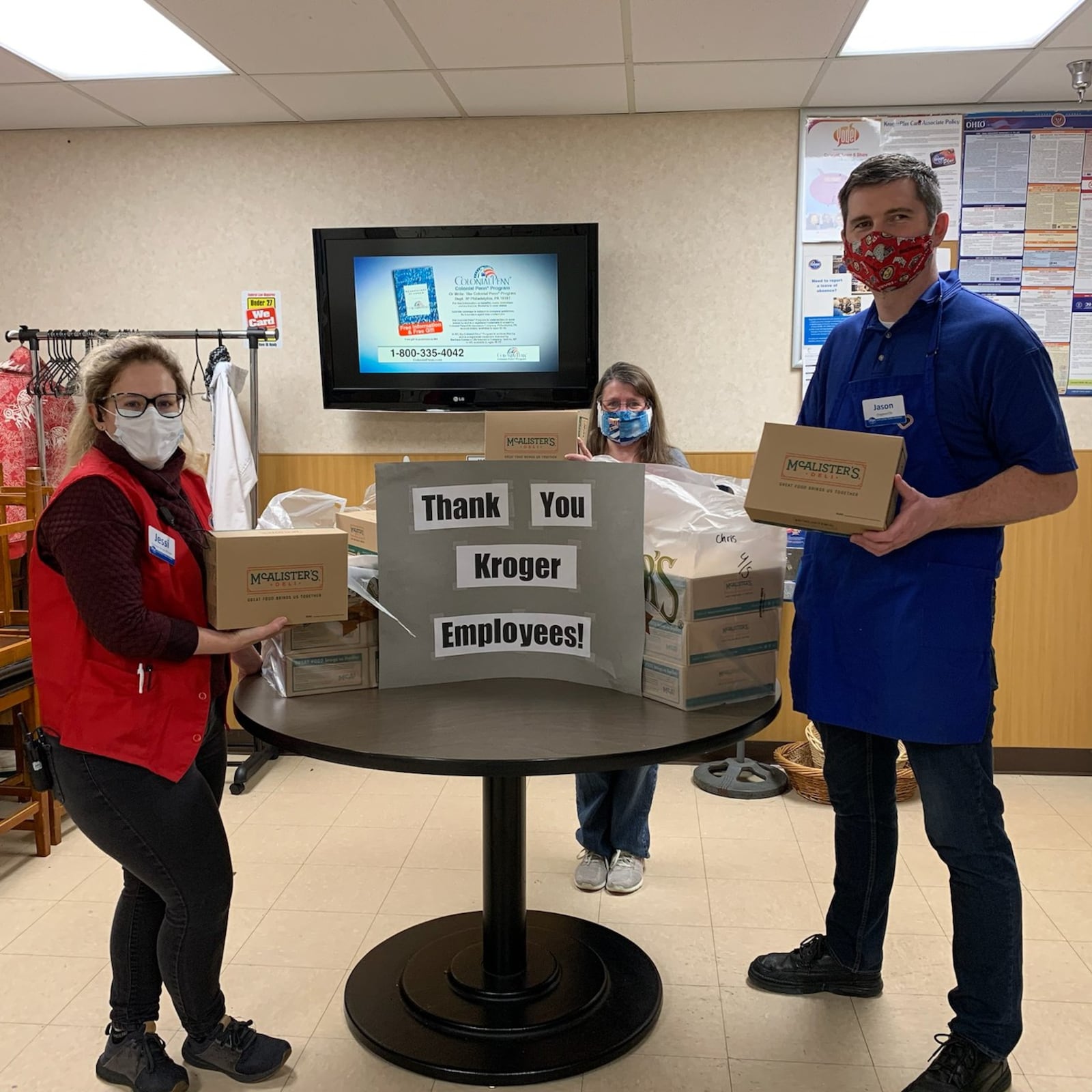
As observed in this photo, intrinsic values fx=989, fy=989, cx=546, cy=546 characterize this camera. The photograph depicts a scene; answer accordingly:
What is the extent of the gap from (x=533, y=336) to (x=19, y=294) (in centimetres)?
209

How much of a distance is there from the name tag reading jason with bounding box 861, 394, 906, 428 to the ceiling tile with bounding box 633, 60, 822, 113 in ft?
5.86

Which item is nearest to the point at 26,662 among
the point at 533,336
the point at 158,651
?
the point at 158,651

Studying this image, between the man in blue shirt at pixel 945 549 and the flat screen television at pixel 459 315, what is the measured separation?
1.80m

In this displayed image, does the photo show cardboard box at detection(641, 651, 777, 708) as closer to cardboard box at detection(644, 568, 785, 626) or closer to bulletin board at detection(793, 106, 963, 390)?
cardboard box at detection(644, 568, 785, 626)

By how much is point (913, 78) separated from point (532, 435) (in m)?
2.00

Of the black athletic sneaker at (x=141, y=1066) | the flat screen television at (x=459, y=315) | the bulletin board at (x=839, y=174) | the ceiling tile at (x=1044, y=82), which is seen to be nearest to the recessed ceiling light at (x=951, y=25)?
the ceiling tile at (x=1044, y=82)

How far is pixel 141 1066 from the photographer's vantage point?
1.90m

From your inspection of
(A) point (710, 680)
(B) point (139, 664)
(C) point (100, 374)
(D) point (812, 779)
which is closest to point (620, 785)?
(D) point (812, 779)

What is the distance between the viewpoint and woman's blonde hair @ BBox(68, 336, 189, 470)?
1.75 meters

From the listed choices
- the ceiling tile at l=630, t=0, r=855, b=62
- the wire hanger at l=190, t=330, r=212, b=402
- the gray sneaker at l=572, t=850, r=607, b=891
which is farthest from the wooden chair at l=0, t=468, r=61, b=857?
the ceiling tile at l=630, t=0, r=855, b=62

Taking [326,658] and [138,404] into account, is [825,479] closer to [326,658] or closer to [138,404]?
[326,658]

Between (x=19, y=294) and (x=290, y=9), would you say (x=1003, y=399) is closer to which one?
(x=290, y=9)

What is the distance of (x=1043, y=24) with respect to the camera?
2.93 meters

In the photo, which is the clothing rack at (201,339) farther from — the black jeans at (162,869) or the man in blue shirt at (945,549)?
the man in blue shirt at (945,549)
